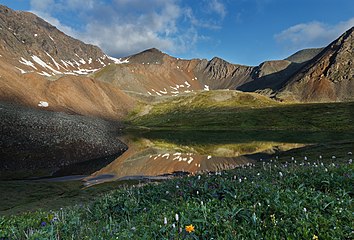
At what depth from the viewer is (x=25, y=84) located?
132m

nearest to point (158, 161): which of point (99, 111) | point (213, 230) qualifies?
point (213, 230)

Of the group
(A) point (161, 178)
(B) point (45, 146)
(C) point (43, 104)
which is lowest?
(A) point (161, 178)

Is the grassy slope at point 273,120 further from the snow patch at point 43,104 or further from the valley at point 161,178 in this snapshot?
the snow patch at point 43,104

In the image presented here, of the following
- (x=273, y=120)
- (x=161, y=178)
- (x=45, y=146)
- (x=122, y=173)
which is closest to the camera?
(x=161, y=178)

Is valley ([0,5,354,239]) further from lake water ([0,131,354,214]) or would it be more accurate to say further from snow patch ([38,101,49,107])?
snow patch ([38,101,49,107])

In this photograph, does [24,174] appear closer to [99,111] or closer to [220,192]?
[220,192]

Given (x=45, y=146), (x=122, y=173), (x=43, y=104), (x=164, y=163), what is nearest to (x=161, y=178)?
(x=122, y=173)

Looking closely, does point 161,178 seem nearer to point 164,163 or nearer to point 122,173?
point 122,173

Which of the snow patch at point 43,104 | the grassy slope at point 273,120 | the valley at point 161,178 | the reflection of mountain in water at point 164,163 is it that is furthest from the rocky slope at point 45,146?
the grassy slope at point 273,120

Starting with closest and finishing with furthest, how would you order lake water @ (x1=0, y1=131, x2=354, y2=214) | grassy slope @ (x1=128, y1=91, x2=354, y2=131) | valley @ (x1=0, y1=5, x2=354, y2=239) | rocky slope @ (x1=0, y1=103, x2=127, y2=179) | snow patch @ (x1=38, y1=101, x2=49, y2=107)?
valley @ (x1=0, y1=5, x2=354, y2=239), lake water @ (x1=0, y1=131, x2=354, y2=214), rocky slope @ (x1=0, y1=103, x2=127, y2=179), snow patch @ (x1=38, y1=101, x2=49, y2=107), grassy slope @ (x1=128, y1=91, x2=354, y2=131)

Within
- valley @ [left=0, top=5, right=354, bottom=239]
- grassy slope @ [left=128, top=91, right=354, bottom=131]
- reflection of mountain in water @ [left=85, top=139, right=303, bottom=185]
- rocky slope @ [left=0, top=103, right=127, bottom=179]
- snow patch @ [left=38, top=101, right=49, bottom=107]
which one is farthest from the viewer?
grassy slope @ [left=128, top=91, right=354, bottom=131]

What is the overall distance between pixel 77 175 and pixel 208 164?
80.6 ft

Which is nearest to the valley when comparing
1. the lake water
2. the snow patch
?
the lake water

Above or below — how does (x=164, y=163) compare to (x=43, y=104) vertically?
below
